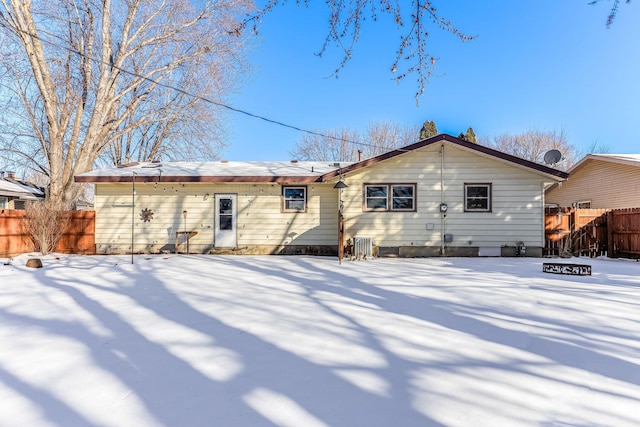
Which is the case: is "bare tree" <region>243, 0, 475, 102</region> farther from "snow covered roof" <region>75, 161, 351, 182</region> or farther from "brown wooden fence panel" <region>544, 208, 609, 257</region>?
"brown wooden fence panel" <region>544, 208, 609, 257</region>

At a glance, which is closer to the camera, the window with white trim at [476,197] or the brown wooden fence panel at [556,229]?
the window with white trim at [476,197]

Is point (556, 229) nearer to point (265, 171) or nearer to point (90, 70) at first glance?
point (265, 171)

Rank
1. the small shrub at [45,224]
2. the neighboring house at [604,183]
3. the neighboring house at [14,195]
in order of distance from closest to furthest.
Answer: the small shrub at [45,224]
the neighboring house at [604,183]
the neighboring house at [14,195]

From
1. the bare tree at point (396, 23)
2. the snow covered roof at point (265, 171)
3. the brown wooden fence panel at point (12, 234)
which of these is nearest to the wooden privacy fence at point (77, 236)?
the brown wooden fence panel at point (12, 234)

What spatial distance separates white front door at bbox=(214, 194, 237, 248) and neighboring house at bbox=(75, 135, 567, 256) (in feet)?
0.11

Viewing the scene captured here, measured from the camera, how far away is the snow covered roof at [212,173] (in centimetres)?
1025

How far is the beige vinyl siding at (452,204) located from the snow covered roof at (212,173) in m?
1.79

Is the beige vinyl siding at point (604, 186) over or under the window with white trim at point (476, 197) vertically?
over

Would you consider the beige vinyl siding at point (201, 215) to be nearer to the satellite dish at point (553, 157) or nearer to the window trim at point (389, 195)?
the window trim at point (389, 195)

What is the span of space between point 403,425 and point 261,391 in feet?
3.24

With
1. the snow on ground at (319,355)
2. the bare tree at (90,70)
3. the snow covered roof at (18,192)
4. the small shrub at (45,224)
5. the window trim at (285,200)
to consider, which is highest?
the bare tree at (90,70)

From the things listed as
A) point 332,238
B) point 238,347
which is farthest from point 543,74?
point 238,347

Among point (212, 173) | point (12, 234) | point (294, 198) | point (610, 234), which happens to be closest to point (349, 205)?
point (294, 198)

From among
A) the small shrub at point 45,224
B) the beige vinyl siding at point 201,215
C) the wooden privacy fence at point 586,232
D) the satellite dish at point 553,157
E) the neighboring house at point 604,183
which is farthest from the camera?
the neighboring house at point 604,183
